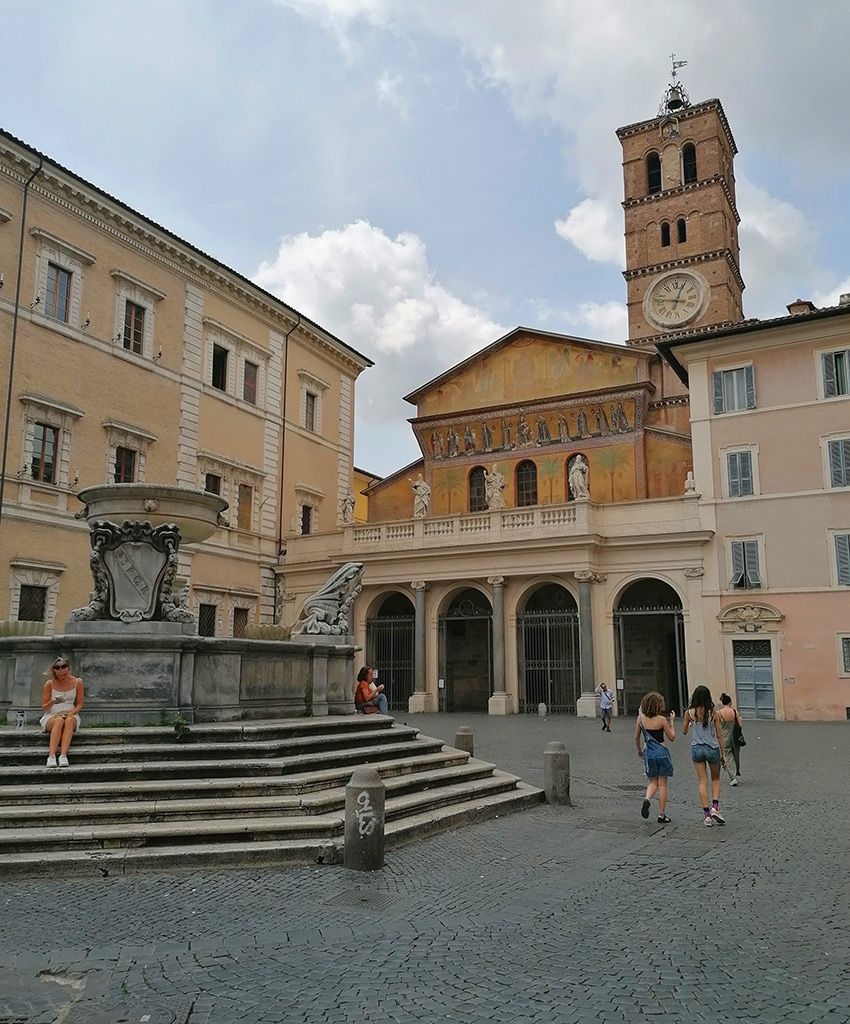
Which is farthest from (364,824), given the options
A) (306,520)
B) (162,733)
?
(306,520)

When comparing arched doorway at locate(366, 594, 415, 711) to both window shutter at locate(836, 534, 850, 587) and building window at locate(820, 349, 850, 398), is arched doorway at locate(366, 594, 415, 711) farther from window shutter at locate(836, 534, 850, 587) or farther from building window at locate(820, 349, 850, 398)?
building window at locate(820, 349, 850, 398)

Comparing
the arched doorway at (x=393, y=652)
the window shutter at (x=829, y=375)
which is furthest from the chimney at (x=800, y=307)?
the arched doorway at (x=393, y=652)

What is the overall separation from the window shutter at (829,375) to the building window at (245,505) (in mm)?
19804

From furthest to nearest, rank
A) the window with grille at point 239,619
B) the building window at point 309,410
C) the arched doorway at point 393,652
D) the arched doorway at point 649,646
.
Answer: the building window at point 309,410, the arched doorway at point 393,652, the window with grille at point 239,619, the arched doorway at point 649,646

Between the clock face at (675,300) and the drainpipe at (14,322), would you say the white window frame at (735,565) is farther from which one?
the clock face at (675,300)

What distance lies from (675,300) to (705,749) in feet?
147

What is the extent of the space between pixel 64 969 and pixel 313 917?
66.0 inches

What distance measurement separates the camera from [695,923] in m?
5.95

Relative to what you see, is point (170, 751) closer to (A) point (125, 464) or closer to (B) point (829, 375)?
(A) point (125, 464)

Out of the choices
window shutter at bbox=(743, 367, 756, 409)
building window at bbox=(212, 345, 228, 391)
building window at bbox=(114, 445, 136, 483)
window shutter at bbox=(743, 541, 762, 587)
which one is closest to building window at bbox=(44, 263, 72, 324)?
building window at bbox=(114, 445, 136, 483)

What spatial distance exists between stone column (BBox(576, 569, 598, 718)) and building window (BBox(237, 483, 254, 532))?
1235 centimetres

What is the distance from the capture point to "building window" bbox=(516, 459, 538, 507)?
34969 mm

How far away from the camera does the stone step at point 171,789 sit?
26.2 ft

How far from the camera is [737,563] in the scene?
2691cm
